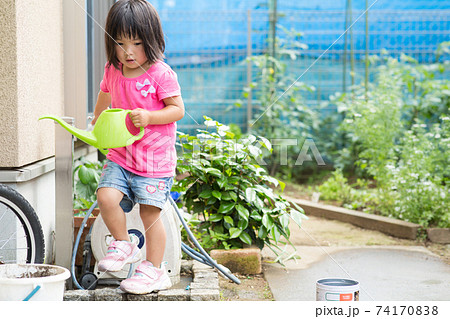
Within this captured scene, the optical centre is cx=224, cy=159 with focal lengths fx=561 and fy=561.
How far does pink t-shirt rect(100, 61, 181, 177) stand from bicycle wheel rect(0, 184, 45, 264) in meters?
0.33

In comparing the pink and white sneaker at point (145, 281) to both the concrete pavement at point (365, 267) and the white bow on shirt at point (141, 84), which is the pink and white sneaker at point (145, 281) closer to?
the concrete pavement at point (365, 267)

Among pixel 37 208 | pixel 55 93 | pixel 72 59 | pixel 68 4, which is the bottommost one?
pixel 37 208

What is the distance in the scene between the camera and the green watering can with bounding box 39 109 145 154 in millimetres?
1768

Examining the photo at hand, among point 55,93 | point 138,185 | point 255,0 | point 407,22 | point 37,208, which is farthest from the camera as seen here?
point 255,0

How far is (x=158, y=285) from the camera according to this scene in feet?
6.28

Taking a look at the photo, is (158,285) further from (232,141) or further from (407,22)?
(407,22)

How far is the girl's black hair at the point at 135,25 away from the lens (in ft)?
5.87

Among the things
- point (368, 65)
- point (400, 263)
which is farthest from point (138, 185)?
point (368, 65)

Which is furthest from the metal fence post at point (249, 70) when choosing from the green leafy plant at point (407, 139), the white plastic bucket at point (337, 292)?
the white plastic bucket at point (337, 292)

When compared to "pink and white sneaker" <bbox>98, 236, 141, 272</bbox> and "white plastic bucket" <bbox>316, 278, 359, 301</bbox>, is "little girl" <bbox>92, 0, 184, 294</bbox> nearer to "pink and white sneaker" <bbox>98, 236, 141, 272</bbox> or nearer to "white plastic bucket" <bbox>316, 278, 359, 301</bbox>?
"pink and white sneaker" <bbox>98, 236, 141, 272</bbox>

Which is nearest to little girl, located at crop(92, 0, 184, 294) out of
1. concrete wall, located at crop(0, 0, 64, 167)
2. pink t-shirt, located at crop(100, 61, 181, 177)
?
pink t-shirt, located at crop(100, 61, 181, 177)

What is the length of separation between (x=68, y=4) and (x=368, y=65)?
3571mm

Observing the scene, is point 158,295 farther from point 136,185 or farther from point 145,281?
point 136,185

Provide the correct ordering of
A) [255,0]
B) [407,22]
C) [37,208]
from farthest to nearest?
1. [255,0]
2. [407,22]
3. [37,208]
